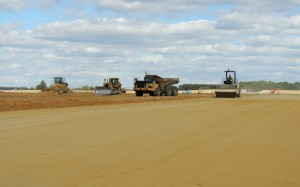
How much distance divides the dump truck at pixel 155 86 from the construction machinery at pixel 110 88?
676 centimetres

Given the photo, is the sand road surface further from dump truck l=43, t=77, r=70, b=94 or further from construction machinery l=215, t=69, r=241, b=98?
dump truck l=43, t=77, r=70, b=94

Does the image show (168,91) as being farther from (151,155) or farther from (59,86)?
(151,155)

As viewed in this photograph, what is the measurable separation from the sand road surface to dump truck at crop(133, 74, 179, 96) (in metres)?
33.6

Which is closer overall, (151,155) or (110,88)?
(151,155)

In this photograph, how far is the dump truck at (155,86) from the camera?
5025 centimetres

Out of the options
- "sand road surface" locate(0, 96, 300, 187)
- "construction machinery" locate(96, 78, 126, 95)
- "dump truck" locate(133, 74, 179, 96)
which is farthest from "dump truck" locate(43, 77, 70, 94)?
"sand road surface" locate(0, 96, 300, 187)

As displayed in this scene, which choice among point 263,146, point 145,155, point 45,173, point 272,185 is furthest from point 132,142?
point 272,185

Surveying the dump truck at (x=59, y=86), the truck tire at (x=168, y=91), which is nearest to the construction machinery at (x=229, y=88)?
the truck tire at (x=168, y=91)

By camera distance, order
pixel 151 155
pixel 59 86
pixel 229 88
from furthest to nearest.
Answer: pixel 59 86, pixel 229 88, pixel 151 155

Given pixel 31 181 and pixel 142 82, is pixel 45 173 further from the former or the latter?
pixel 142 82

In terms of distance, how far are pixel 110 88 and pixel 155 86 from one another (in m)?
9.34

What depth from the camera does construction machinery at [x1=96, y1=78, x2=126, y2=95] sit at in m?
57.8

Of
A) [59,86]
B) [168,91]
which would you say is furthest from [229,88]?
[59,86]

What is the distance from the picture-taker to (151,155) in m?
10.2
